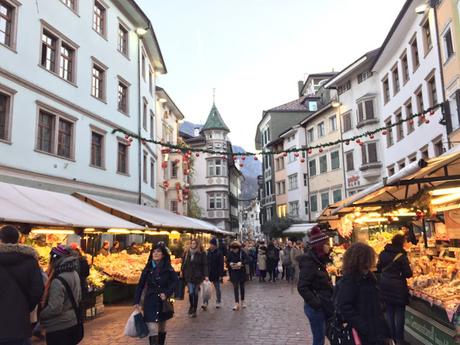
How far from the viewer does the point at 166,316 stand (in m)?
7.35

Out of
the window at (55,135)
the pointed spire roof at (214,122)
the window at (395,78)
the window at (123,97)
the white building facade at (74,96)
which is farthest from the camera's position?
the pointed spire roof at (214,122)

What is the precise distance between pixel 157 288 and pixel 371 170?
29493mm

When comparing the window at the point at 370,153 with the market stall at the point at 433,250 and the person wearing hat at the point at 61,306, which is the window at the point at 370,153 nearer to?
the market stall at the point at 433,250

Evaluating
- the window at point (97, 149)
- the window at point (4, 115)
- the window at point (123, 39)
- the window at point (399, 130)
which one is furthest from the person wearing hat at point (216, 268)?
the window at point (399, 130)

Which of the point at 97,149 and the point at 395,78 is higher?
the point at 395,78

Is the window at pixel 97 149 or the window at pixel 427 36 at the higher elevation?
the window at pixel 427 36

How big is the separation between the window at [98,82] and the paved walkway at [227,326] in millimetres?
10922

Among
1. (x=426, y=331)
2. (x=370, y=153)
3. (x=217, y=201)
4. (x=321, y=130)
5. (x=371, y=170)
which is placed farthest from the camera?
(x=217, y=201)

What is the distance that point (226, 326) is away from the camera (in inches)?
397

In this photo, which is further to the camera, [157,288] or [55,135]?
[55,135]

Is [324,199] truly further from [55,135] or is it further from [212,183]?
[55,135]

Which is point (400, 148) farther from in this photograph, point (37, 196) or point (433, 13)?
point (37, 196)

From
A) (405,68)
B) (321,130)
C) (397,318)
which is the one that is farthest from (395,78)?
(397,318)

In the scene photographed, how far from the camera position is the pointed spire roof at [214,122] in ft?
199
